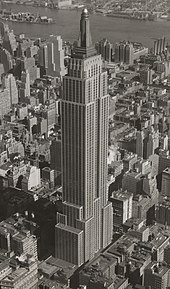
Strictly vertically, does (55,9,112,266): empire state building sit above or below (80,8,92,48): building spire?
below

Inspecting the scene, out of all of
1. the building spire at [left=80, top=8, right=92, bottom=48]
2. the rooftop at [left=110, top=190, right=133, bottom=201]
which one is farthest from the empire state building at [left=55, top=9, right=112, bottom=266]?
the rooftop at [left=110, top=190, right=133, bottom=201]

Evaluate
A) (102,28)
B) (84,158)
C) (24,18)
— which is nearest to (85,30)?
(84,158)

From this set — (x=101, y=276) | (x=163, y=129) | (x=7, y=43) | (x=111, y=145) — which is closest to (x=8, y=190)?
(x=111, y=145)

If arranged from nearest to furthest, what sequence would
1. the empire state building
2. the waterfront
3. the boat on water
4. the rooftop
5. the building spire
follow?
the building spire → the empire state building → the rooftop → the waterfront → the boat on water

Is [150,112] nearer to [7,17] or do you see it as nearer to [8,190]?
[8,190]

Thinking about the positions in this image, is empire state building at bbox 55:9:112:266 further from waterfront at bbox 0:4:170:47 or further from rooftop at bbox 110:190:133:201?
waterfront at bbox 0:4:170:47

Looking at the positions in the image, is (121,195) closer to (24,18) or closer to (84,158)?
(84,158)
